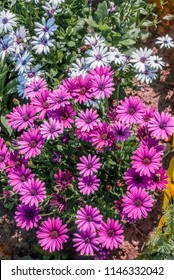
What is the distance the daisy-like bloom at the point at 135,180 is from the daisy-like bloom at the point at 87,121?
0.97 ft

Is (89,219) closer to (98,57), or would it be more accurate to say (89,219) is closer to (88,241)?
(88,241)

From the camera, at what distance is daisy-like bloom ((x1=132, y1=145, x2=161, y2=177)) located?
2.39 m

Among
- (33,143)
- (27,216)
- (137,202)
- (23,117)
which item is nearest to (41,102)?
(23,117)

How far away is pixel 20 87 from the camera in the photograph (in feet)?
10.3

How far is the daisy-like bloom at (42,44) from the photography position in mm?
3049

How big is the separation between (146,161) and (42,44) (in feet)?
3.63

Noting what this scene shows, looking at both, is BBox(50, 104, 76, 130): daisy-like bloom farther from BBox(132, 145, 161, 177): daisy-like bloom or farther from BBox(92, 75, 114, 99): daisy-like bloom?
BBox(132, 145, 161, 177): daisy-like bloom

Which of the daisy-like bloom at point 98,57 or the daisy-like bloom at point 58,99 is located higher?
the daisy-like bloom at point 98,57

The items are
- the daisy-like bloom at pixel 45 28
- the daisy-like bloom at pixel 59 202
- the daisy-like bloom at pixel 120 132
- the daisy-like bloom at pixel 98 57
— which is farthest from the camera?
the daisy-like bloom at pixel 45 28

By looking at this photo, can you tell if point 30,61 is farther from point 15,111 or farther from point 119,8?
point 119,8

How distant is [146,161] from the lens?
2418 mm

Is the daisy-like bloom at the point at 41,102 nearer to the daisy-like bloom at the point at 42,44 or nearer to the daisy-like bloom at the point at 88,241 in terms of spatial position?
the daisy-like bloom at the point at 42,44

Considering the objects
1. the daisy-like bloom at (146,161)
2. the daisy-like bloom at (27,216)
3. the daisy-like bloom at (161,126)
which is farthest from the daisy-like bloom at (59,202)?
the daisy-like bloom at (161,126)

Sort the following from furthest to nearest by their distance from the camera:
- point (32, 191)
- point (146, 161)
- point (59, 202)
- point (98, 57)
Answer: point (98, 57) < point (59, 202) < point (32, 191) < point (146, 161)
